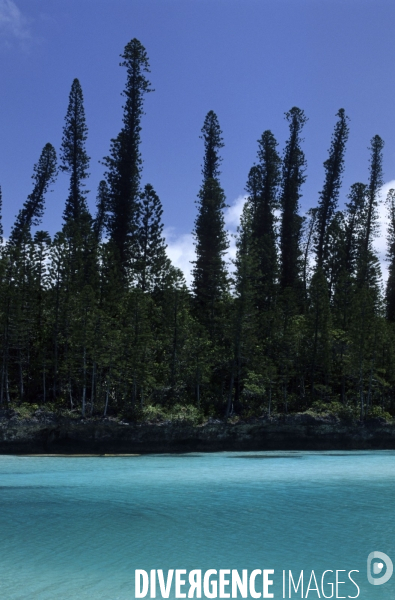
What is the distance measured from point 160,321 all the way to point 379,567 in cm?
3469

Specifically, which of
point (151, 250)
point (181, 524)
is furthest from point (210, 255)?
point (181, 524)

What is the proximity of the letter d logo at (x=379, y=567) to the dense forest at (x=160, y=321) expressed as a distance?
26.7 m

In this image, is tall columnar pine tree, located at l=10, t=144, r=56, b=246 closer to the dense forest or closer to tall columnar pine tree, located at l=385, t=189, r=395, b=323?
the dense forest

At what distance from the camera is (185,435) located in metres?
37.4

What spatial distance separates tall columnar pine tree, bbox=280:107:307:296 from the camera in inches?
2574

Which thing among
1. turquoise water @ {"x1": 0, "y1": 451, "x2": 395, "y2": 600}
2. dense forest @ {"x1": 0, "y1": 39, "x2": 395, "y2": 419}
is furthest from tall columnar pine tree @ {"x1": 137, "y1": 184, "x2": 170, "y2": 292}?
turquoise water @ {"x1": 0, "y1": 451, "x2": 395, "y2": 600}

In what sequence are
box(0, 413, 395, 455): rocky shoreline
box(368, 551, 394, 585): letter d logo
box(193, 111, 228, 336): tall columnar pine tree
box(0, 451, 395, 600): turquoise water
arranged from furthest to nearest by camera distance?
box(193, 111, 228, 336): tall columnar pine tree < box(0, 413, 395, 455): rocky shoreline < box(0, 451, 395, 600): turquoise water < box(368, 551, 394, 585): letter d logo

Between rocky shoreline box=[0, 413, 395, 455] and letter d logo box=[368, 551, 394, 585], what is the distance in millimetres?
25679

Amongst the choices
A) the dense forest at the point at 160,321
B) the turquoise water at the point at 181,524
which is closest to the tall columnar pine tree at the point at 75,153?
the dense forest at the point at 160,321

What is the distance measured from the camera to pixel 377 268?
5788cm

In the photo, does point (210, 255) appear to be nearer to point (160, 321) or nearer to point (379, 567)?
point (160, 321)

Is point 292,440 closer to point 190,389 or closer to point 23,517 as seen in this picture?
point 190,389

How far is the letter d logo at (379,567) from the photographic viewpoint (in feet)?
34.2

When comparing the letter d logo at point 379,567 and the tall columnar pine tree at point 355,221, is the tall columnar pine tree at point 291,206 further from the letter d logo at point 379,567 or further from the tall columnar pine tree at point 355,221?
the letter d logo at point 379,567
